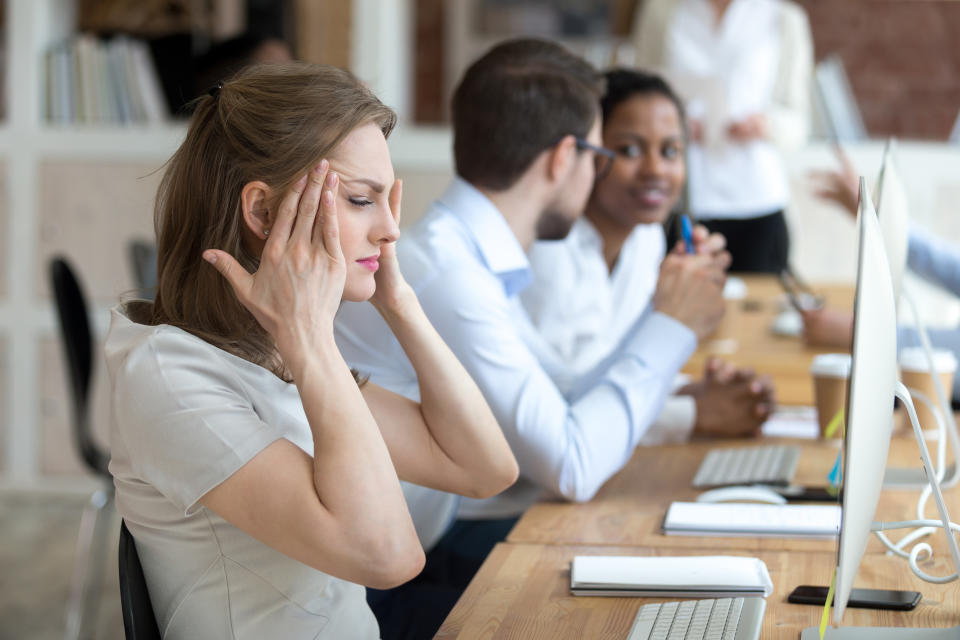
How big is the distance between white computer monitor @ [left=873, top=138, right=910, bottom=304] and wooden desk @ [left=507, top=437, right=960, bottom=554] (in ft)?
0.88

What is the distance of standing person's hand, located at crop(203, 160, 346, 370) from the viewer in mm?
992

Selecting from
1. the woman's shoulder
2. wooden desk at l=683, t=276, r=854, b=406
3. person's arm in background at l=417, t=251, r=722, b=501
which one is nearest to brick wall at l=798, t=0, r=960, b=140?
wooden desk at l=683, t=276, r=854, b=406

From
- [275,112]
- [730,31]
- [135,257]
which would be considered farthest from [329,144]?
[730,31]

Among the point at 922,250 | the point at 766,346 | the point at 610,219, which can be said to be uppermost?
the point at 610,219

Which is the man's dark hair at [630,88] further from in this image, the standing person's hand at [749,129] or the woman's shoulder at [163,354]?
the woman's shoulder at [163,354]

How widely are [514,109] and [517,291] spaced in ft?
0.98

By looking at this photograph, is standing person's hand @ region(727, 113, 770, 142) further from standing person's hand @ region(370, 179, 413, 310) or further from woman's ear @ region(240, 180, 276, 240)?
woman's ear @ region(240, 180, 276, 240)

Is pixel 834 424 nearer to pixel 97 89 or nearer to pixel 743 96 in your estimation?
pixel 743 96

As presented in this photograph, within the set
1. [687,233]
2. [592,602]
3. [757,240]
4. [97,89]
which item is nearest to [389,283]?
[592,602]

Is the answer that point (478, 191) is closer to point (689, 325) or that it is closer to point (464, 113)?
point (464, 113)

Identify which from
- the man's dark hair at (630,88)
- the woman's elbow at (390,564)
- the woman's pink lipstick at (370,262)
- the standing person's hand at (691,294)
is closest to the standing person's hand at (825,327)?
the man's dark hair at (630,88)

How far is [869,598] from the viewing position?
1.04 meters

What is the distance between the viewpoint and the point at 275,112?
106 centimetres

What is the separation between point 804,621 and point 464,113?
1.07m
